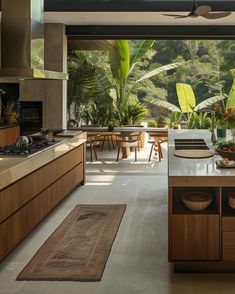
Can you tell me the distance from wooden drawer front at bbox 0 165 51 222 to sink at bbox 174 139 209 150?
4.74 ft

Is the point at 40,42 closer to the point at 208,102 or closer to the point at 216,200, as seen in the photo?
the point at 216,200

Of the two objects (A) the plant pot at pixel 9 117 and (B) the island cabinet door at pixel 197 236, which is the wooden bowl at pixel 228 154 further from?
(A) the plant pot at pixel 9 117

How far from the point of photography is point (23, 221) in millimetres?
4012

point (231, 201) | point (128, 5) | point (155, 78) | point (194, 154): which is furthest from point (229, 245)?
point (155, 78)

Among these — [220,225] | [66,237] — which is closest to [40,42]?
[66,237]

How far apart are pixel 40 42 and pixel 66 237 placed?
92.8 inches

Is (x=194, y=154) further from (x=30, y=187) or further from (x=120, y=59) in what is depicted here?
(x=120, y=59)

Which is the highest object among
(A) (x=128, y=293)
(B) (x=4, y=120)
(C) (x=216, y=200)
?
(B) (x=4, y=120)

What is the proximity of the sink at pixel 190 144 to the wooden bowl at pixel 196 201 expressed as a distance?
1512mm

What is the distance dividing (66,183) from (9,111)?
390 centimetres

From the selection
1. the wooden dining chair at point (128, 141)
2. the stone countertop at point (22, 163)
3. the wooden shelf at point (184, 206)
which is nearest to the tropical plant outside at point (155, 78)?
the wooden dining chair at point (128, 141)

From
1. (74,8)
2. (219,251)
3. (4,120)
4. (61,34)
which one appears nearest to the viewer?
(219,251)

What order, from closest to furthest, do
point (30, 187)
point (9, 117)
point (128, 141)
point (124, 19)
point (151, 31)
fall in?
point (30, 187), point (124, 19), point (151, 31), point (9, 117), point (128, 141)

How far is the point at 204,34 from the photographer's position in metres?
8.35
